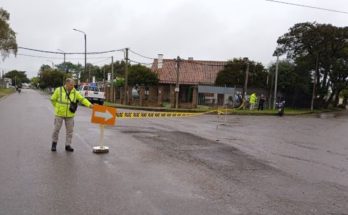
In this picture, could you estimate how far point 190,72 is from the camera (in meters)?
56.9

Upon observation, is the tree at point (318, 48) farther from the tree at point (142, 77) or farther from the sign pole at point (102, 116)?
the sign pole at point (102, 116)

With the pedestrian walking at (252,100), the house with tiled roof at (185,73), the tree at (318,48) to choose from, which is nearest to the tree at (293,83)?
the tree at (318,48)

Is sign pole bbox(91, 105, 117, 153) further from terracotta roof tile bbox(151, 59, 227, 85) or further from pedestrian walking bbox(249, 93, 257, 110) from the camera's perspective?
terracotta roof tile bbox(151, 59, 227, 85)

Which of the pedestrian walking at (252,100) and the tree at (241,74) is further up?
the tree at (241,74)

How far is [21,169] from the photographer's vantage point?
793 cm

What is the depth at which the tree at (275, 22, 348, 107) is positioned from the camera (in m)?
50.4

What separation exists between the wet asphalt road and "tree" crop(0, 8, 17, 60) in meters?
45.9

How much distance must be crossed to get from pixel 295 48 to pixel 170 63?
1615cm

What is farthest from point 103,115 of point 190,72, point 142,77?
point 190,72

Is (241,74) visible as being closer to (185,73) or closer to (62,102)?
(185,73)

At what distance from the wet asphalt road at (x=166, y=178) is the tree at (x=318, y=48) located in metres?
40.3

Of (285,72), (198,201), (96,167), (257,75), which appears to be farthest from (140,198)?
(285,72)

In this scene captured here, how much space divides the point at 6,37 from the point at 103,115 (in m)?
51.4

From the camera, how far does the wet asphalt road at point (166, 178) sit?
6008 millimetres
